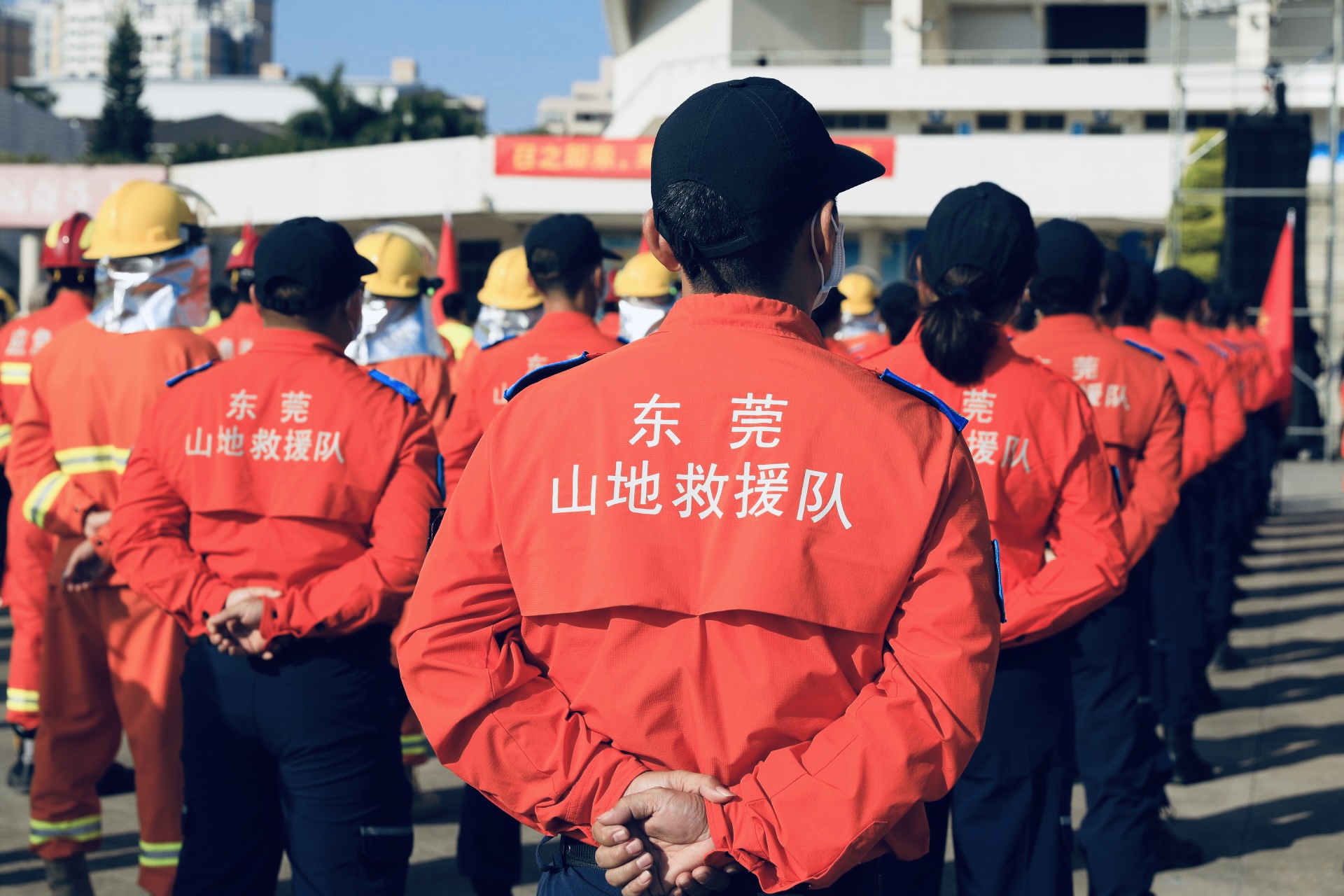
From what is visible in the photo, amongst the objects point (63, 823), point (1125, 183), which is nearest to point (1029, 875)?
point (63, 823)

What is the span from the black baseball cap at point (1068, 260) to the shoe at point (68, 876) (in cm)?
361

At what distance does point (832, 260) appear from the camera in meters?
2.07

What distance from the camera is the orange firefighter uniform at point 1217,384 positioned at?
7.85 metres

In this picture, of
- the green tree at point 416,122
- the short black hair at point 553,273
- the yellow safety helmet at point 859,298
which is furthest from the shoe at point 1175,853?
the green tree at point 416,122

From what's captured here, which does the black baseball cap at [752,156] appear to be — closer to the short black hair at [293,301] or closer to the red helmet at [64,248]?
the short black hair at [293,301]

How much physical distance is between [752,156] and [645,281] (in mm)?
4896

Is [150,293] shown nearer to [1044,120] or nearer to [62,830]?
[62,830]

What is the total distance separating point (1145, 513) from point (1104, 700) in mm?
703

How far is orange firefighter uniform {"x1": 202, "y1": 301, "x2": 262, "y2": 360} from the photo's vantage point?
7977 mm

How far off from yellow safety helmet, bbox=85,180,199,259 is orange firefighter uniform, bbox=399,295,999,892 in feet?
10.1

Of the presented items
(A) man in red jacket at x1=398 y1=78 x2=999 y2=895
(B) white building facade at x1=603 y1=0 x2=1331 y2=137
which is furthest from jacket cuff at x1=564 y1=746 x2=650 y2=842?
(B) white building facade at x1=603 y1=0 x2=1331 y2=137

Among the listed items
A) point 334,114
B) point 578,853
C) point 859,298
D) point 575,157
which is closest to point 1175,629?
point 859,298

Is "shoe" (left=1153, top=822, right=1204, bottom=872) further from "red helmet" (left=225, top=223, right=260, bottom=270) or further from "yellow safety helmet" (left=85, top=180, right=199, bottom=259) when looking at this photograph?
"red helmet" (left=225, top=223, right=260, bottom=270)

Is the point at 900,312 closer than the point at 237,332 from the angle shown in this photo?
Yes
